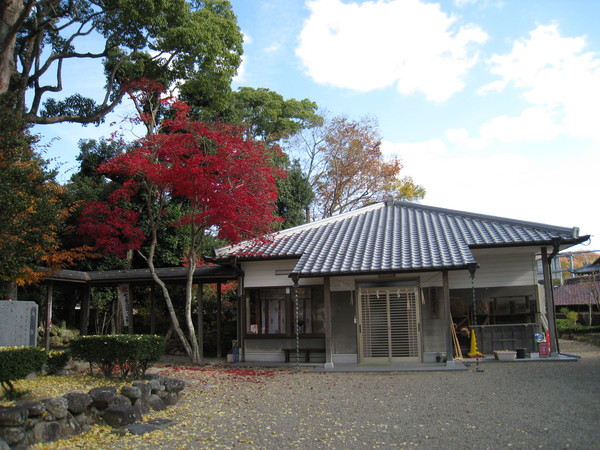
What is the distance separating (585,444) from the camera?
5469 mm

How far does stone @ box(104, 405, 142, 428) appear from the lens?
269 inches

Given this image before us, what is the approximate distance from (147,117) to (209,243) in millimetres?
5668

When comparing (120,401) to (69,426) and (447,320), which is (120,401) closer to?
(69,426)

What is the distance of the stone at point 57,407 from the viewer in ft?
20.3

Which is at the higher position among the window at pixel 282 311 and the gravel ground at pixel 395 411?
the window at pixel 282 311

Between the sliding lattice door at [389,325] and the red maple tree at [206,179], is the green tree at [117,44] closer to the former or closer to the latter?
the red maple tree at [206,179]

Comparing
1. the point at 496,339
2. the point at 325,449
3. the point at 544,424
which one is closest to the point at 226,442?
the point at 325,449

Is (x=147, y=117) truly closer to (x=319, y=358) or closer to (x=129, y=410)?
(x=319, y=358)

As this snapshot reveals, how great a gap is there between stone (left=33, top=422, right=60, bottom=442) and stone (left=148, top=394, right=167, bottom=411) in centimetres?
179

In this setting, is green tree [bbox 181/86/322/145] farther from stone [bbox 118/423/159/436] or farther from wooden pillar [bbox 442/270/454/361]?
stone [bbox 118/423/159/436]

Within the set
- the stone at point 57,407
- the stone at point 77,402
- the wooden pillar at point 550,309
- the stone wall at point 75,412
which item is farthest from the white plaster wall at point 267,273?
the stone at point 57,407

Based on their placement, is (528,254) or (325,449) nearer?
(325,449)

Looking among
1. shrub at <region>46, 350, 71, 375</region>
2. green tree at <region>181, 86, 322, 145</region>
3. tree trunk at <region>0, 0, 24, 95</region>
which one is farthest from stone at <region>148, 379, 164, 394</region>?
green tree at <region>181, 86, 322, 145</region>

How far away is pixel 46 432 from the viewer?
6.02 m
